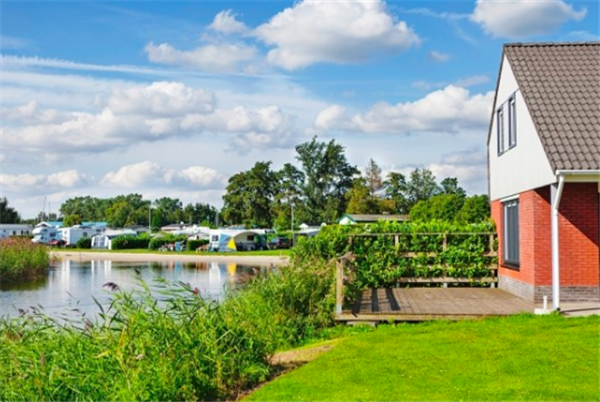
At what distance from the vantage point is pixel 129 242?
65.1m

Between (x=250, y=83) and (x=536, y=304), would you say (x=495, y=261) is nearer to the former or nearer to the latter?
(x=536, y=304)

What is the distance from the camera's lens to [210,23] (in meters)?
10.8

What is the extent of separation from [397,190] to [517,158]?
6002 cm

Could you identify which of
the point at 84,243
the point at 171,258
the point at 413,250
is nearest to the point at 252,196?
the point at 84,243

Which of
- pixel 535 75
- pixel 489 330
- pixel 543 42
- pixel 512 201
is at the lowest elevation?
pixel 489 330

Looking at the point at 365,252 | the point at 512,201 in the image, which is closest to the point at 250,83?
the point at 365,252

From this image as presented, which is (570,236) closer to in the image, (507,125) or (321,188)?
(507,125)

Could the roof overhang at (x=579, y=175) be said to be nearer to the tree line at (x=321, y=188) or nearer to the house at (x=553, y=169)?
the house at (x=553, y=169)

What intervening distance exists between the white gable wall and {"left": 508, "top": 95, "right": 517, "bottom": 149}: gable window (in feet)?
0.44

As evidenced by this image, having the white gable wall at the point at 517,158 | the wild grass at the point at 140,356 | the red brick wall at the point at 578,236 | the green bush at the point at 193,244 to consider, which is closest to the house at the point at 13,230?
the green bush at the point at 193,244

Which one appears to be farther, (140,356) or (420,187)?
(420,187)

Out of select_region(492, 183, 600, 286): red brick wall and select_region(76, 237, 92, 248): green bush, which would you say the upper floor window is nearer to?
select_region(492, 183, 600, 286): red brick wall

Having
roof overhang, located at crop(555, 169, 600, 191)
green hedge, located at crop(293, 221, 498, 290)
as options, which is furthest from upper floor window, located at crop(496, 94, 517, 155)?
roof overhang, located at crop(555, 169, 600, 191)

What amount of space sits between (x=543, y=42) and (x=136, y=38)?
8.76m
